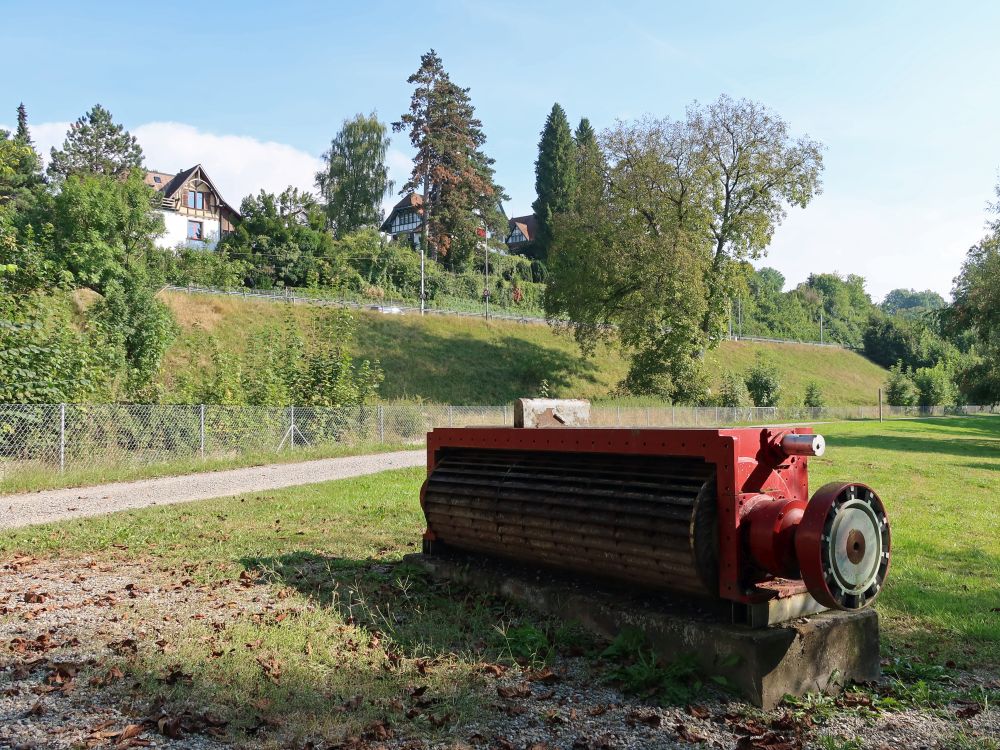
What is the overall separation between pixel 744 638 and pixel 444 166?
204ft

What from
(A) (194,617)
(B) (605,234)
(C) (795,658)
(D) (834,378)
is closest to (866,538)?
(C) (795,658)

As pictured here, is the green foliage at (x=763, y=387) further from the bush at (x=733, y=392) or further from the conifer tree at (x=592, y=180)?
the conifer tree at (x=592, y=180)

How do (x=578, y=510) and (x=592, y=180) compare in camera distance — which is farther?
(x=592, y=180)

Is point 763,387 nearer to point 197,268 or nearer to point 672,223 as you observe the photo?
point 672,223

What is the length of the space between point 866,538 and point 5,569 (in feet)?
23.4

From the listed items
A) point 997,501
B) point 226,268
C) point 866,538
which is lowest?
point 997,501

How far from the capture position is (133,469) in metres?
15.0

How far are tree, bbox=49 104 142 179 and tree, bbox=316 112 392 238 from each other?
611 inches

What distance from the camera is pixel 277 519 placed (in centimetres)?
997

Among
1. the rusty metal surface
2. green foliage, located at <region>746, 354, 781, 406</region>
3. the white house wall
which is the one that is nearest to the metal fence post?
the rusty metal surface

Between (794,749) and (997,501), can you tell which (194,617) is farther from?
(997,501)

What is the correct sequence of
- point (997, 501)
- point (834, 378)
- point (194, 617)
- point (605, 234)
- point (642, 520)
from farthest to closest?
point (834, 378) → point (605, 234) → point (997, 501) → point (194, 617) → point (642, 520)

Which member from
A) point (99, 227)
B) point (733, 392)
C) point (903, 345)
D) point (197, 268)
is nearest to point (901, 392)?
point (903, 345)

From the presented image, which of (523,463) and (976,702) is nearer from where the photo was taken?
(976,702)
